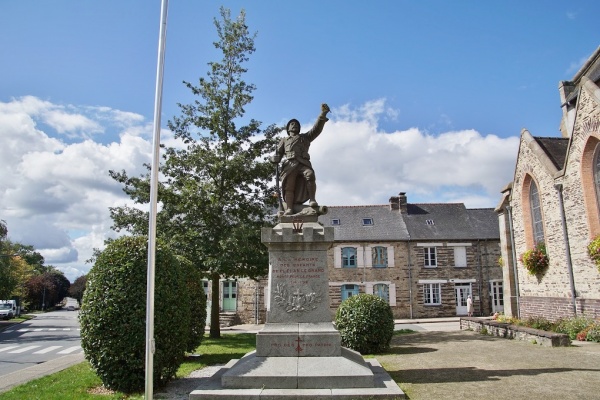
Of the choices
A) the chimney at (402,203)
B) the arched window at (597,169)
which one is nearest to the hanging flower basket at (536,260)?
the arched window at (597,169)

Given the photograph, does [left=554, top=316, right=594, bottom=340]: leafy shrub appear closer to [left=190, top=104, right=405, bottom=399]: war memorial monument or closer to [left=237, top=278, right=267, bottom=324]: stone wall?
[left=190, top=104, right=405, bottom=399]: war memorial monument

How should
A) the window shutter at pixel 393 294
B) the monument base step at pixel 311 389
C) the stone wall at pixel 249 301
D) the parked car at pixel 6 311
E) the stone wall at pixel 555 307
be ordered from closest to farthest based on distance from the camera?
the monument base step at pixel 311 389
the stone wall at pixel 555 307
the stone wall at pixel 249 301
the window shutter at pixel 393 294
the parked car at pixel 6 311

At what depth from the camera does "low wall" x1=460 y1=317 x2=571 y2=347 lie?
11305mm

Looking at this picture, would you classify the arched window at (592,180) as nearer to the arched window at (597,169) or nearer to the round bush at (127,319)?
the arched window at (597,169)

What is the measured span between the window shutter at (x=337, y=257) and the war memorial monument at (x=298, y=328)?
21.9 m

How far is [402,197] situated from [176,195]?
2077 cm

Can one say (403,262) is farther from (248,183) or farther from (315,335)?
(315,335)

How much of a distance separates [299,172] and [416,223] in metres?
25.0

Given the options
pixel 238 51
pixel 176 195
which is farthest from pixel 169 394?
pixel 238 51

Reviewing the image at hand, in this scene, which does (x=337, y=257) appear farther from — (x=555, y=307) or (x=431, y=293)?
(x=555, y=307)

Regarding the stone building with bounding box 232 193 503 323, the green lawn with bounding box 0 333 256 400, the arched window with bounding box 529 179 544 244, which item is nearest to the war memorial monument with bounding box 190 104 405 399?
the green lawn with bounding box 0 333 256 400

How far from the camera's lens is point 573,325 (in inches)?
523

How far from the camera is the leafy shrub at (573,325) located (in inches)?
512

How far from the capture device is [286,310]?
7.51 meters
